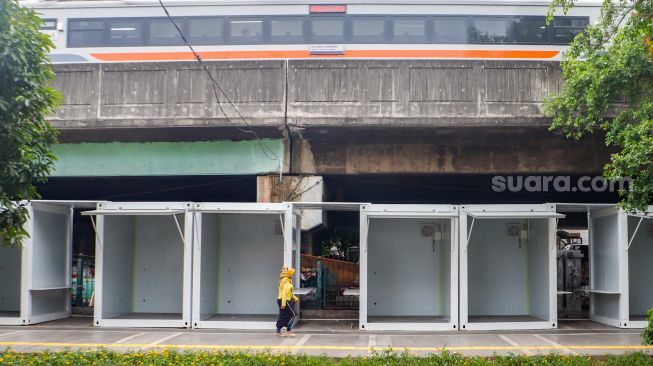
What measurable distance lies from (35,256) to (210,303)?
3.98m

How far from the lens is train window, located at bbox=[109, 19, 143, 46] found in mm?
20156

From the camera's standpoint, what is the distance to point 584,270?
759 inches

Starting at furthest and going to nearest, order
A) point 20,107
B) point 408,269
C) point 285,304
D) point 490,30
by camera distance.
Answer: point 490,30 < point 408,269 < point 285,304 < point 20,107

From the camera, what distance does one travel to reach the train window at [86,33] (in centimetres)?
2030

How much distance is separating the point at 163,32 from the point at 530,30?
11382mm

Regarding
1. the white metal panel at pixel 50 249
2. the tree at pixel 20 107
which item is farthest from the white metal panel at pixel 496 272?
the tree at pixel 20 107

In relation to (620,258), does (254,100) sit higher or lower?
higher

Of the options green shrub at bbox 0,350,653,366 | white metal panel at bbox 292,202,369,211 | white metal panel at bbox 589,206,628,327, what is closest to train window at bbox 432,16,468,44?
white metal panel at bbox 589,206,628,327

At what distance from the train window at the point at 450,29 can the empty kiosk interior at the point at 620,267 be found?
725 cm

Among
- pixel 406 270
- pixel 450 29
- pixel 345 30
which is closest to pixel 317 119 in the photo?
pixel 406 270

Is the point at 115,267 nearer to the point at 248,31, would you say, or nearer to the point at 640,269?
the point at 248,31

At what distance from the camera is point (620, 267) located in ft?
45.4

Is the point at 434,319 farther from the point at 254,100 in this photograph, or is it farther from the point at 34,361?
the point at 34,361

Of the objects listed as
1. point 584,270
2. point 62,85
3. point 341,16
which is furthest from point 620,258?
point 62,85
